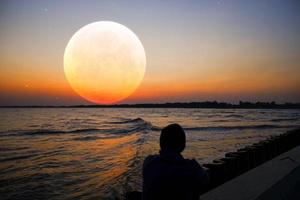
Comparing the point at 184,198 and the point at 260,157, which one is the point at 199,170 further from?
the point at 260,157

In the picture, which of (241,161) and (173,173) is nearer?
(173,173)

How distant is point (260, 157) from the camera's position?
26.5 ft

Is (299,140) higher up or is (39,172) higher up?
(299,140)

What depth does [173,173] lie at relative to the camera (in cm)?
250

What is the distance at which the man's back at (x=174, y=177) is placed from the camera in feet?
8.22

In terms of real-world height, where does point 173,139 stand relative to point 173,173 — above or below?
above

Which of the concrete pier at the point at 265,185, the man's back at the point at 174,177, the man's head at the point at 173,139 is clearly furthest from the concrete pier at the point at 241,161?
the man's head at the point at 173,139

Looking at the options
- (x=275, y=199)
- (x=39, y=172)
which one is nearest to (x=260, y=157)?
(x=275, y=199)

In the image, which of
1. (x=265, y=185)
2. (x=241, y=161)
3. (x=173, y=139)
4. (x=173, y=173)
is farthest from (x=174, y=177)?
(x=241, y=161)

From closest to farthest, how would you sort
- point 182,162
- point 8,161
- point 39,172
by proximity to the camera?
1. point 182,162
2. point 39,172
3. point 8,161

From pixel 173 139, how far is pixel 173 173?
32cm

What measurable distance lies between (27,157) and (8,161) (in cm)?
131

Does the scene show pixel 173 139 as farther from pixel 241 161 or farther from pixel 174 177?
pixel 241 161

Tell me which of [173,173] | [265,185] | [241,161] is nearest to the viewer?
[173,173]
